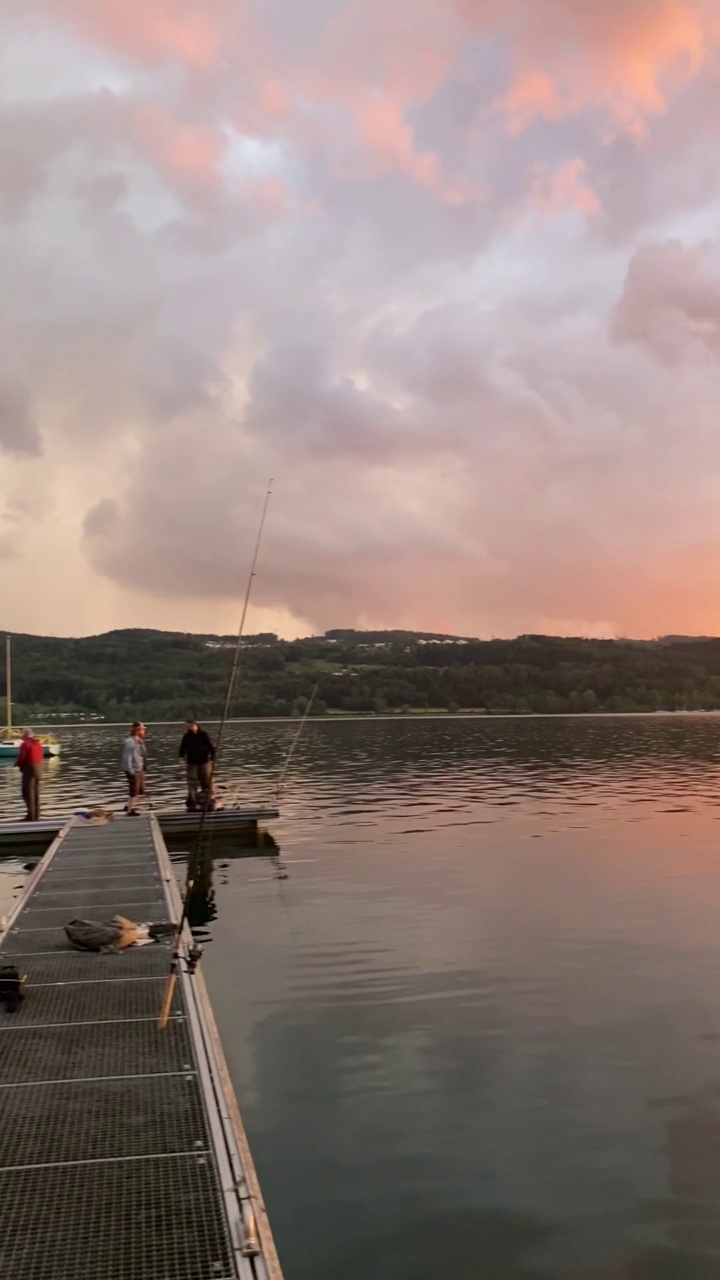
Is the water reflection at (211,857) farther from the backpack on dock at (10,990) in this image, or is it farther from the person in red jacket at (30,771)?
the backpack on dock at (10,990)

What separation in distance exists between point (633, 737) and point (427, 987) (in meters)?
68.1

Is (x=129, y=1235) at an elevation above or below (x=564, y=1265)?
above

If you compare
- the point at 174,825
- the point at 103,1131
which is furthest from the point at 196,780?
the point at 103,1131

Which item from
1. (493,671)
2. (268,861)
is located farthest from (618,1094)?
(493,671)

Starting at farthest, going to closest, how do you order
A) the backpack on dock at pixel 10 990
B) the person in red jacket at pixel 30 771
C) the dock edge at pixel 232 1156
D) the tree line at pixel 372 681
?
1. the tree line at pixel 372 681
2. the person in red jacket at pixel 30 771
3. the backpack on dock at pixel 10 990
4. the dock edge at pixel 232 1156

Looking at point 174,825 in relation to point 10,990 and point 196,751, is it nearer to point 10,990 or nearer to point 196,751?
point 196,751

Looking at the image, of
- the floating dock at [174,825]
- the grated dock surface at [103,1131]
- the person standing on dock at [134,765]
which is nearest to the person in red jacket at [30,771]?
the floating dock at [174,825]

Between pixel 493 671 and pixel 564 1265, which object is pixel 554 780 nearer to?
pixel 564 1265

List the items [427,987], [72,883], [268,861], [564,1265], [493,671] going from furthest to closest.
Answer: [493,671] → [268,861] → [72,883] → [427,987] → [564,1265]

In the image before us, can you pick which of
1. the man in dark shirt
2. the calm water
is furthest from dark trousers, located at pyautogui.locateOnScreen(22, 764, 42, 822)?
the calm water

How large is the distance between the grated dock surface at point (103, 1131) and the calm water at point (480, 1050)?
875 mm

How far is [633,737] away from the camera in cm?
7631

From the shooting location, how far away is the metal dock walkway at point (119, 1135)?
17.6 ft

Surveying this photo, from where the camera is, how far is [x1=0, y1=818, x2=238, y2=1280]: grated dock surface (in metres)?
5.39
